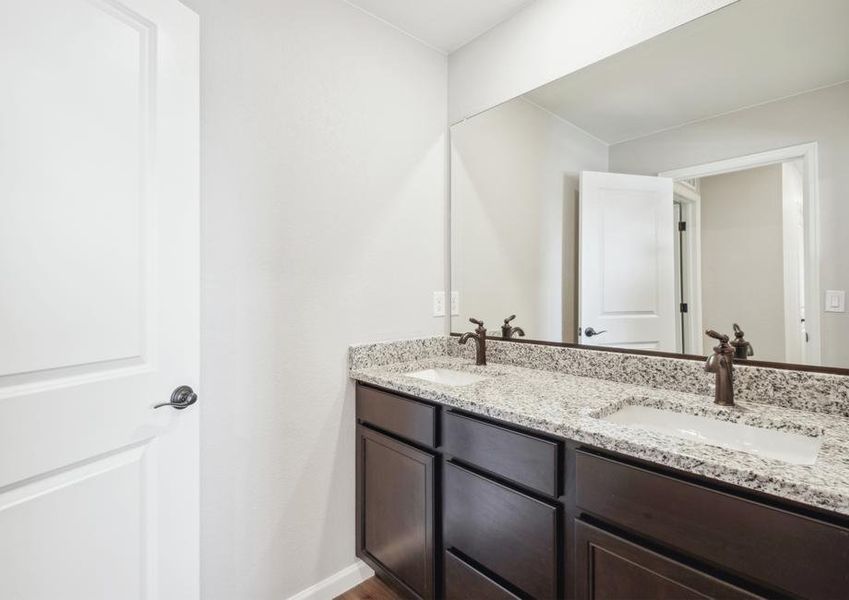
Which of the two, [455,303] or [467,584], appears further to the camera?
[455,303]

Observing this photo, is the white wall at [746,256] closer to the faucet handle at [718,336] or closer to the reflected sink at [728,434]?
the faucet handle at [718,336]

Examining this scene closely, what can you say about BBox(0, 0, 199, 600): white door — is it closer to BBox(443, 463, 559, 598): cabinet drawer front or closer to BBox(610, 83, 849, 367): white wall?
BBox(443, 463, 559, 598): cabinet drawer front

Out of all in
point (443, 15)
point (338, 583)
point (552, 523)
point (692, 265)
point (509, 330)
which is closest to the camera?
point (552, 523)

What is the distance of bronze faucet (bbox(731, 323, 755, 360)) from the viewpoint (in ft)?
4.09

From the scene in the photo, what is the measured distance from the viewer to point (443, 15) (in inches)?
71.2

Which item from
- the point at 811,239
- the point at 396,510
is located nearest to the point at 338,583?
the point at 396,510

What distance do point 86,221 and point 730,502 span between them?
149 cm

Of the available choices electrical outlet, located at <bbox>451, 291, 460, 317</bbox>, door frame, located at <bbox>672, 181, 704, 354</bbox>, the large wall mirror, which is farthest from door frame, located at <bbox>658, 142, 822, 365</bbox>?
electrical outlet, located at <bbox>451, 291, 460, 317</bbox>

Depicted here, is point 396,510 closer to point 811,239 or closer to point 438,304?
point 438,304

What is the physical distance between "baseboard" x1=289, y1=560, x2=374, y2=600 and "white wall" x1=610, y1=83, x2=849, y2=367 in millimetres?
1840

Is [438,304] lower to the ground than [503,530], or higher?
higher

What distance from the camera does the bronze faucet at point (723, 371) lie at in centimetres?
117

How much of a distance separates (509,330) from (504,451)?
0.85 metres

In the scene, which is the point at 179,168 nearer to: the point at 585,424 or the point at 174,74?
the point at 174,74
